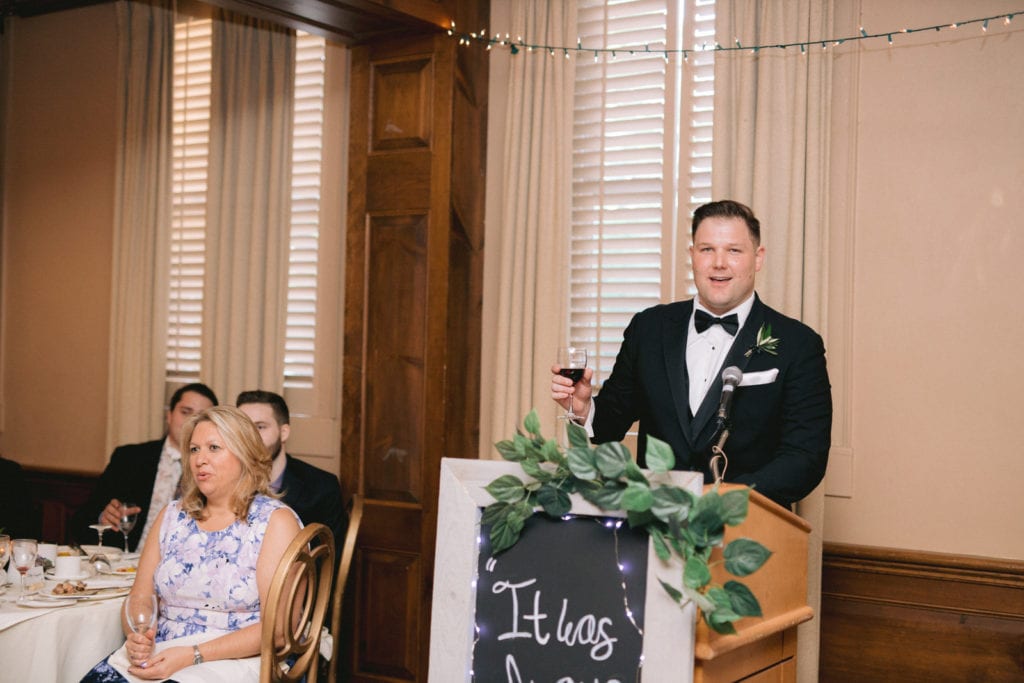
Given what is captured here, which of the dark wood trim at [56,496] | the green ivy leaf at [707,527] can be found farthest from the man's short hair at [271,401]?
the green ivy leaf at [707,527]

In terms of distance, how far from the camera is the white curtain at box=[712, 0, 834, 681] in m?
4.14

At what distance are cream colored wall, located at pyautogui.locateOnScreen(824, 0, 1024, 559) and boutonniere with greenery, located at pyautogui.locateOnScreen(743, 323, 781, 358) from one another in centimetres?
153

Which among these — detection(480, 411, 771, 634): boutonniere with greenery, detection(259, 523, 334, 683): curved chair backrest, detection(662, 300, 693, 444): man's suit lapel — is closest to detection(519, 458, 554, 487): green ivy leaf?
detection(480, 411, 771, 634): boutonniere with greenery

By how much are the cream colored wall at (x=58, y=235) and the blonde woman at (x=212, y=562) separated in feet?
9.78

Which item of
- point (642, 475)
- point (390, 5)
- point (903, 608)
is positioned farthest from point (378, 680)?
point (642, 475)

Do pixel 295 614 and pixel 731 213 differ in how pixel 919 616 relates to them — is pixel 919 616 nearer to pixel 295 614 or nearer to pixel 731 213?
pixel 731 213

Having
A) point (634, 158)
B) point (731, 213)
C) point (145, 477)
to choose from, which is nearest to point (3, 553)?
point (145, 477)

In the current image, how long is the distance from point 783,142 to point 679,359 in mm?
1696

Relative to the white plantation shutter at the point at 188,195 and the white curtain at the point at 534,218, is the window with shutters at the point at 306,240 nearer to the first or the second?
the white plantation shutter at the point at 188,195

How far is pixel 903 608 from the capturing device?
4023mm

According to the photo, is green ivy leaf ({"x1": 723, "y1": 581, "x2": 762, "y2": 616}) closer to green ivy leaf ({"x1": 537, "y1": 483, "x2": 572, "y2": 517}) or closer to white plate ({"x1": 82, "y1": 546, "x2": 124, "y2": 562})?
green ivy leaf ({"x1": 537, "y1": 483, "x2": 572, "y2": 517})

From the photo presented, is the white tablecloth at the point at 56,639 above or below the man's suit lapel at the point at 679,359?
below

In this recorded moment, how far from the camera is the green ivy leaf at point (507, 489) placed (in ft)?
6.42

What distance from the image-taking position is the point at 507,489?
6.43 ft
